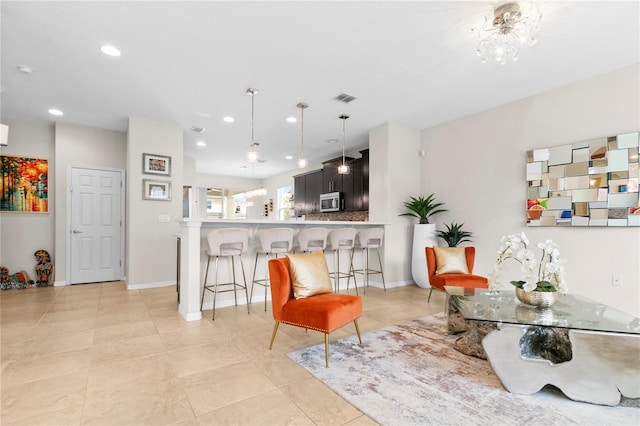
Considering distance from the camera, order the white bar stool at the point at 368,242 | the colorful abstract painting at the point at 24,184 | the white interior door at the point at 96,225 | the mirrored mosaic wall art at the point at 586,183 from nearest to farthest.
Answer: the mirrored mosaic wall art at the point at 586,183 < the white bar stool at the point at 368,242 < the colorful abstract painting at the point at 24,184 < the white interior door at the point at 96,225

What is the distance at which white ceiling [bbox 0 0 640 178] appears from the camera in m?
2.51

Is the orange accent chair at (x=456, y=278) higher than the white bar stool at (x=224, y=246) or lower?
lower

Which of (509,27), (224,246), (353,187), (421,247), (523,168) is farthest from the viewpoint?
(353,187)

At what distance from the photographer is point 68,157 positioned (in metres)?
5.16

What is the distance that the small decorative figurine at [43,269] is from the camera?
4973 mm

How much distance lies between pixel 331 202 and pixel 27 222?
17.8 ft

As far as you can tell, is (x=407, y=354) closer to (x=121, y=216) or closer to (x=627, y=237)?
(x=627, y=237)

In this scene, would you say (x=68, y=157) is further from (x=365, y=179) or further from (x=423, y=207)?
(x=423, y=207)

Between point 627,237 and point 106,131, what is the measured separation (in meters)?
7.53

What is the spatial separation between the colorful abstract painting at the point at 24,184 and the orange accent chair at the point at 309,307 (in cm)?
490

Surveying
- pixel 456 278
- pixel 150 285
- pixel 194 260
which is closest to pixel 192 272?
pixel 194 260

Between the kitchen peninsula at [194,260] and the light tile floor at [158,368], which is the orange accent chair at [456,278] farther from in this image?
the kitchen peninsula at [194,260]

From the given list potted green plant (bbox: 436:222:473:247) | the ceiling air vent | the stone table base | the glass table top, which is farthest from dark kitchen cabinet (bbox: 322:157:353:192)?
the stone table base

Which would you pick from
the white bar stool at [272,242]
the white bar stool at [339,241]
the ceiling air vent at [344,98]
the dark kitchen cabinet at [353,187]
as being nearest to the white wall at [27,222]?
the white bar stool at [272,242]
